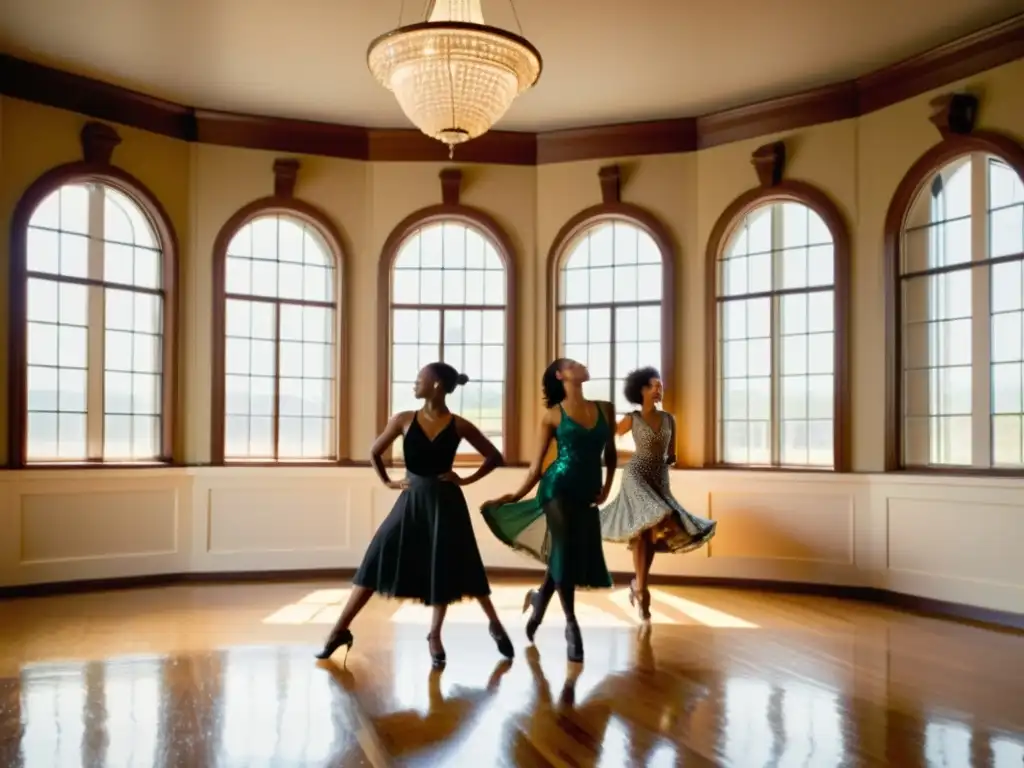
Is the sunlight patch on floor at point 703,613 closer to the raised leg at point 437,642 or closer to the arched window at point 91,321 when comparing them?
Answer: the raised leg at point 437,642

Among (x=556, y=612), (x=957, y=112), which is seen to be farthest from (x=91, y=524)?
(x=957, y=112)

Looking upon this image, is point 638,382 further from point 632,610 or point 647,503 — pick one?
point 632,610

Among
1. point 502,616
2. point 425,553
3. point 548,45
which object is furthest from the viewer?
point 548,45

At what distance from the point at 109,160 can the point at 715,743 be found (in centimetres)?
619

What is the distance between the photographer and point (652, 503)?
6.45m

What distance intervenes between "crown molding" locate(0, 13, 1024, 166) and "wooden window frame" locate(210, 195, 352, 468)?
510 millimetres

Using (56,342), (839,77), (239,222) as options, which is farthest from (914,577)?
(56,342)

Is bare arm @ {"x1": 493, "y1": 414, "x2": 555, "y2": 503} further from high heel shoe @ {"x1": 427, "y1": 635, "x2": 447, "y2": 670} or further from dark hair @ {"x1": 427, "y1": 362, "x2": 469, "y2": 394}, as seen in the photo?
high heel shoe @ {"x1": 427, "y1": 635, "x2": 447, "y2": 670}

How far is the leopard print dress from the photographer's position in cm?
650

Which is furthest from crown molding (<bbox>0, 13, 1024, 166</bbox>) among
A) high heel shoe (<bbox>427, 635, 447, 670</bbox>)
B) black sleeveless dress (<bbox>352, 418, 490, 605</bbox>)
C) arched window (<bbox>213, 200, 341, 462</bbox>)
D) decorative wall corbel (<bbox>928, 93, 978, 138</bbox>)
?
high heel shoe (<bbox>427, 635, 447, 670</bbox>)

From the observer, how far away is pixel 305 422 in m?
8.61

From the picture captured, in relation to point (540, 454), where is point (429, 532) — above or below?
below

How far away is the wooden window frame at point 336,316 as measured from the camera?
8203 mm

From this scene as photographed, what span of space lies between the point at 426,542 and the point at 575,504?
802 millimetres
